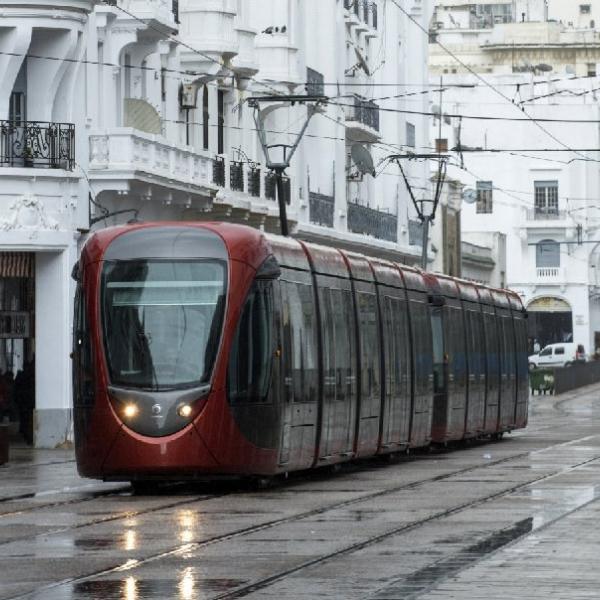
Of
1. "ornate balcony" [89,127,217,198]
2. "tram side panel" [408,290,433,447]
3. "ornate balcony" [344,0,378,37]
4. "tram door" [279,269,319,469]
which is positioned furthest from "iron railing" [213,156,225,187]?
"tram door" [279,269,319,469]

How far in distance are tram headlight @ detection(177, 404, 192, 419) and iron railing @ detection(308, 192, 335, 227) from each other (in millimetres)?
34136

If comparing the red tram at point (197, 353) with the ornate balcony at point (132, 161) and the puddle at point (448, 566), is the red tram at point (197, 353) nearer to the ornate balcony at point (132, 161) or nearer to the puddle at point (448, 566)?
the puddle at point (448, 566)

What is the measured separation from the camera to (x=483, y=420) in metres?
40.8

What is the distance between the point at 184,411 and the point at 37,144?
1612cm

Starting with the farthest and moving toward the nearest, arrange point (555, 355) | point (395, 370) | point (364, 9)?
point (555, 355), point (364, 9), point (395, 370)

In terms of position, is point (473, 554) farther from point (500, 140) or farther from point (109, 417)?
point (500, 140)

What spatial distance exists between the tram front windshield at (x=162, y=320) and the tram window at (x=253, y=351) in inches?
12.5

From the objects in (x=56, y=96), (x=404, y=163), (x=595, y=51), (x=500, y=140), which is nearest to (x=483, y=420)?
(x=56, y=96)

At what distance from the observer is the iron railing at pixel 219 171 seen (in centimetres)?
4766

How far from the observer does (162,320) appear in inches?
964

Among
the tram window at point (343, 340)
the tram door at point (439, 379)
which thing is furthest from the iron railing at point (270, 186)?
the tram window at point (343, 340)

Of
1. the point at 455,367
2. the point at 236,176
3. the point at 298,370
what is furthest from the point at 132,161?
the point at 298,370

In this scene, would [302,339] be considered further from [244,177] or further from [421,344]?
[244,177]

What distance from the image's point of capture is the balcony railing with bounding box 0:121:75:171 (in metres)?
39.2
